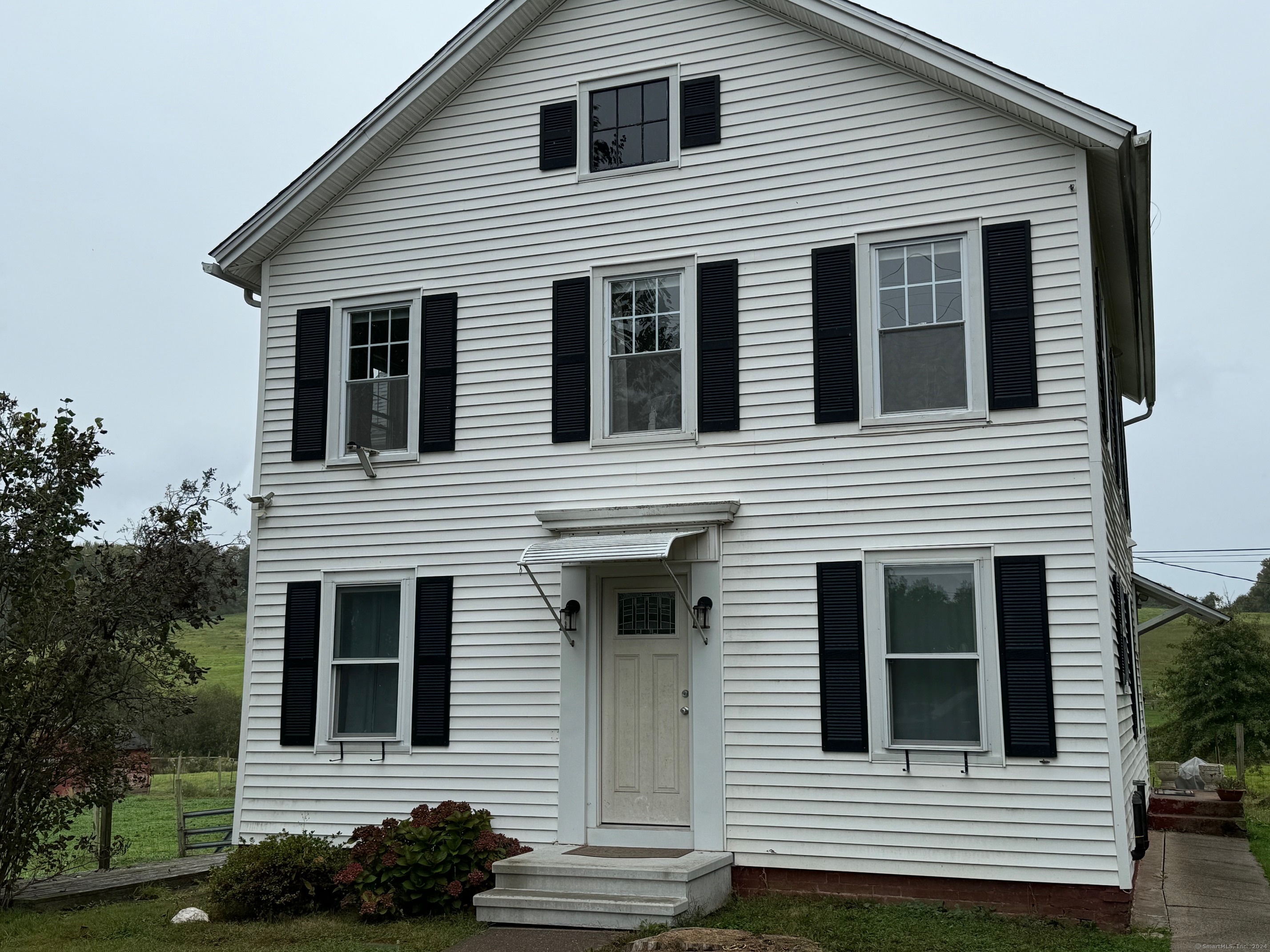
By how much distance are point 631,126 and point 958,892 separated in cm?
693

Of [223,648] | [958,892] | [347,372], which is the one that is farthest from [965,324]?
[223,648]

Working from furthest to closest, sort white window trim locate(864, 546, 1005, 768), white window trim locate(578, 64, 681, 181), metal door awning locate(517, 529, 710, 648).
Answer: white window trim locate(578, 64, 681, 181)
metal door awning locate(517, 529, 710, 648)
white window trim locate(864, 546, 1005, 768)

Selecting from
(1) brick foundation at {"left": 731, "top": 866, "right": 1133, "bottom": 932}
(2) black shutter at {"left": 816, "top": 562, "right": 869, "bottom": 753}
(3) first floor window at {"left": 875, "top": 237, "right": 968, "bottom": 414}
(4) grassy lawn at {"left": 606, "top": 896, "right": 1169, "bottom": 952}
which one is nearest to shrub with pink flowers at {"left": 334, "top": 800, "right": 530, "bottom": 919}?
(4) grassy lawn at {"left": 606, "top": 896, "right": 1169, "bottom": 952}

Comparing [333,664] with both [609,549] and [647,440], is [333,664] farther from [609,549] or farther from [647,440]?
[647,440]

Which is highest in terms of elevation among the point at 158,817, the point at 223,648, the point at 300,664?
the point at 223,648

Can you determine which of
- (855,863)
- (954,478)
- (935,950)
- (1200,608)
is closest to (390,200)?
(954,478)

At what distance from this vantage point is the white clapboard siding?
8289 millimetres

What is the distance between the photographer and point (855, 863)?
8.40 meters

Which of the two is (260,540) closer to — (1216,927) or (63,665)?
(63,665)

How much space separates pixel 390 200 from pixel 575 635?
182 inches

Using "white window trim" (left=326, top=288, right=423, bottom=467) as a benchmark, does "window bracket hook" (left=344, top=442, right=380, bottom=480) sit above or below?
below

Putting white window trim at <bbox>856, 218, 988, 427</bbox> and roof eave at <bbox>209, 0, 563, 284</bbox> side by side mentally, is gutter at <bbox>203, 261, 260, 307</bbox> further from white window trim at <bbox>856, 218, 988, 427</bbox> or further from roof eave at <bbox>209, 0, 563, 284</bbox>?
white window trim at <bbox>856, 218, 988, 427</bbox>

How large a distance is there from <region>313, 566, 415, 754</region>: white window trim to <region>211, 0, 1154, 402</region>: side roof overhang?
3.42 meters

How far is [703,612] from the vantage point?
9117mm
